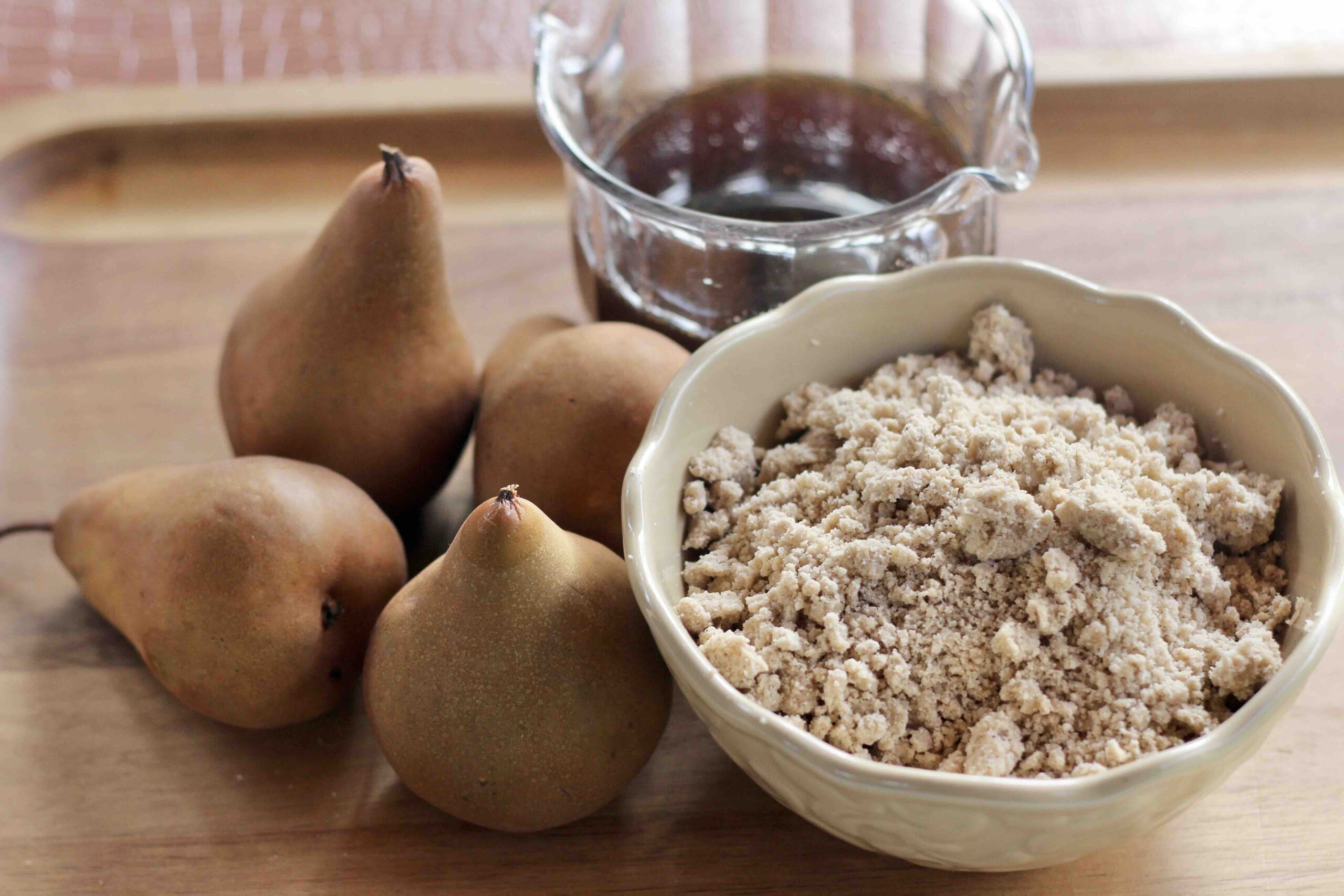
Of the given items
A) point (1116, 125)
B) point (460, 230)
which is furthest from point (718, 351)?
point (1116, 125)

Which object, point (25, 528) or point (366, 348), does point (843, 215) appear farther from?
point (25, 528)

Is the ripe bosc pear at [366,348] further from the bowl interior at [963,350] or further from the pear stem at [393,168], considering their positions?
the bowl interior at [963,350]

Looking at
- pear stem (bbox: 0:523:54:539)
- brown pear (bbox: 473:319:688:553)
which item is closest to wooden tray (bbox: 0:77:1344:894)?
pear stem (bbox: 0:523:54:539)

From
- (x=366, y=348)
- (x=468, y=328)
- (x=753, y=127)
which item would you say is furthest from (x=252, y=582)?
(x=753, y=127)

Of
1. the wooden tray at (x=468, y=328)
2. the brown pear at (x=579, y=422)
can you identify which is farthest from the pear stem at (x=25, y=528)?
the brown pear at (x=579, y=422)

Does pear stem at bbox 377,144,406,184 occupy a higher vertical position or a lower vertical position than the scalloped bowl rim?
higher

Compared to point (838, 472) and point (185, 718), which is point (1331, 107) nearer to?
point (838, 472)

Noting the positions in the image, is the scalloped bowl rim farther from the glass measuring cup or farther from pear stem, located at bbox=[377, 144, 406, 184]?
pear stem, located at bbox=[377, 144, 406, 184]
